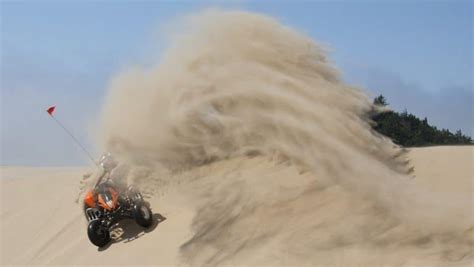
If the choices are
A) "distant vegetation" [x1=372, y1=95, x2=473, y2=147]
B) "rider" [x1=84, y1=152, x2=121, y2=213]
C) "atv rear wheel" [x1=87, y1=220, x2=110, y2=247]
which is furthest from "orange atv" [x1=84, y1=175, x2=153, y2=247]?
"distant vegetation" [x1=372, y1=95, x2=473, y2=147]

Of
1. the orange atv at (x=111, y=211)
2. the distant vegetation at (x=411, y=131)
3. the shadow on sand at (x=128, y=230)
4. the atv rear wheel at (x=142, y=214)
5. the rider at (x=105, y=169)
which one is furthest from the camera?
the distant vegetation at (x=411, y=131)

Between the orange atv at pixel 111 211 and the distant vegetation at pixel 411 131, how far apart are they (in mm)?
11796

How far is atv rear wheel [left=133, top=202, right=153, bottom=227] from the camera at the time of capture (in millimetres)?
13070

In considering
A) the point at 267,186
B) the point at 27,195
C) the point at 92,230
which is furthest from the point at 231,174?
the point at 27,195

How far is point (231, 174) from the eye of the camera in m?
13.4

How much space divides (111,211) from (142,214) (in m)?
0.62

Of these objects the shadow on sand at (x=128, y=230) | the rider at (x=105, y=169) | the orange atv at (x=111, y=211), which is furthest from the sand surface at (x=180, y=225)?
the rider at (x=105, y=169)

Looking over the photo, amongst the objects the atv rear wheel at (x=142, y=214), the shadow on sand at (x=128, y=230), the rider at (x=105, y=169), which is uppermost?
the rider at (x=105, y=169)

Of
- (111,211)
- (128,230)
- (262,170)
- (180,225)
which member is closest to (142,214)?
(111,211)

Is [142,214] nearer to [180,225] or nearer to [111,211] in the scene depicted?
[111,211]

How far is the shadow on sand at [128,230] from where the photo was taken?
1351 cm

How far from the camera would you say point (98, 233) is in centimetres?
1327

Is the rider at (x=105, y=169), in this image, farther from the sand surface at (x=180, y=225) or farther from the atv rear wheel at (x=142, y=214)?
the atv rear wheel at (x=142, y=214)

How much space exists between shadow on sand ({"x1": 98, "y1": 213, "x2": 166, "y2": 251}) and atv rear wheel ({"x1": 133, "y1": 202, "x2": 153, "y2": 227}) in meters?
0.21
